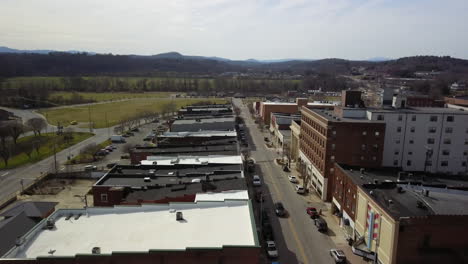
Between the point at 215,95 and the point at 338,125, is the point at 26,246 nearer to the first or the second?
the point at 338,125

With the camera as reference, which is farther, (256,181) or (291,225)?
(256,181)

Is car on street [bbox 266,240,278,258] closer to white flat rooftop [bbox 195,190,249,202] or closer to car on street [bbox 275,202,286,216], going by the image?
white flat rooftop [bbox 195,190,249,202]

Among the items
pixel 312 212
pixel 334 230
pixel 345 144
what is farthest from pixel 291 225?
pixel 345 144

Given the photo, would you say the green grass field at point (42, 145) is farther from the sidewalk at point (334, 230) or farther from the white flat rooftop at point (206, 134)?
the sidewalk at point (334, 230)

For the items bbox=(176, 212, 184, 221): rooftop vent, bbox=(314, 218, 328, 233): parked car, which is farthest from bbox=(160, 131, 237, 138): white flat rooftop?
bbox=(176, 212, 184, 221): rooftop vent

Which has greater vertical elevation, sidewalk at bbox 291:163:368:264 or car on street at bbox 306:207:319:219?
car on street at bbox 306:207:319:219

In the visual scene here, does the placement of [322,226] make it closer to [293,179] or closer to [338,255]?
[338,255]
